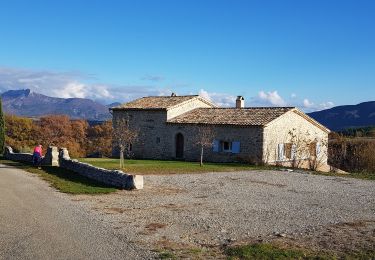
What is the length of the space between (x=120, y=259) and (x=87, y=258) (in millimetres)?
560

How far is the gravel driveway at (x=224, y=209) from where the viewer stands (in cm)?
939

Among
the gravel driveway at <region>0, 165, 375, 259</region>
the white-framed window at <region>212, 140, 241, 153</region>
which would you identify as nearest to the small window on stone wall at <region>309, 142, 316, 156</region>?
the white-framed window at <region>212, 140, 241, 153</region>

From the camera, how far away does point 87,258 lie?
7336 mm

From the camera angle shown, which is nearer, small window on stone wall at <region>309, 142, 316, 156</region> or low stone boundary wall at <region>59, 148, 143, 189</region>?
low stone boundary wall at <region>59, 148, 143, 189</region>

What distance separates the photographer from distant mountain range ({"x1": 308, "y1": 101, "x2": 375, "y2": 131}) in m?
138

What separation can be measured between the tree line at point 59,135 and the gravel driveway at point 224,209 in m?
38.0

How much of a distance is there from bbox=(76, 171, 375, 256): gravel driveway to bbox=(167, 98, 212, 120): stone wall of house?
55.0 feet

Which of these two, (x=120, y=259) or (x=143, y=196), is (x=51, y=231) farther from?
(x=143, y=196)

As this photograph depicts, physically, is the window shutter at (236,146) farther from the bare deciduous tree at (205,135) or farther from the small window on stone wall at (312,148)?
the small window on stone wall at (312,148)

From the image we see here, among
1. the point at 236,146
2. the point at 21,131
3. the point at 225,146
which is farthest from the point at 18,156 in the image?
the point at 21,131

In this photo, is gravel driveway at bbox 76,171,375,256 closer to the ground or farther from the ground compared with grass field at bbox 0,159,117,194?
closer to the ground

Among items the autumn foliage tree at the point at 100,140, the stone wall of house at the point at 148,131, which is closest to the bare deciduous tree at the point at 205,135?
the stone wall of house at the point at 148,131

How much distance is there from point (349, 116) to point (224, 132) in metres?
126

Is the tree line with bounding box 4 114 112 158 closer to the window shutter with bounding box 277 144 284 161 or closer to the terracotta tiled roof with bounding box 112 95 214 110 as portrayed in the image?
the terracotta tiled roof with bounding box 112 95 214 110
